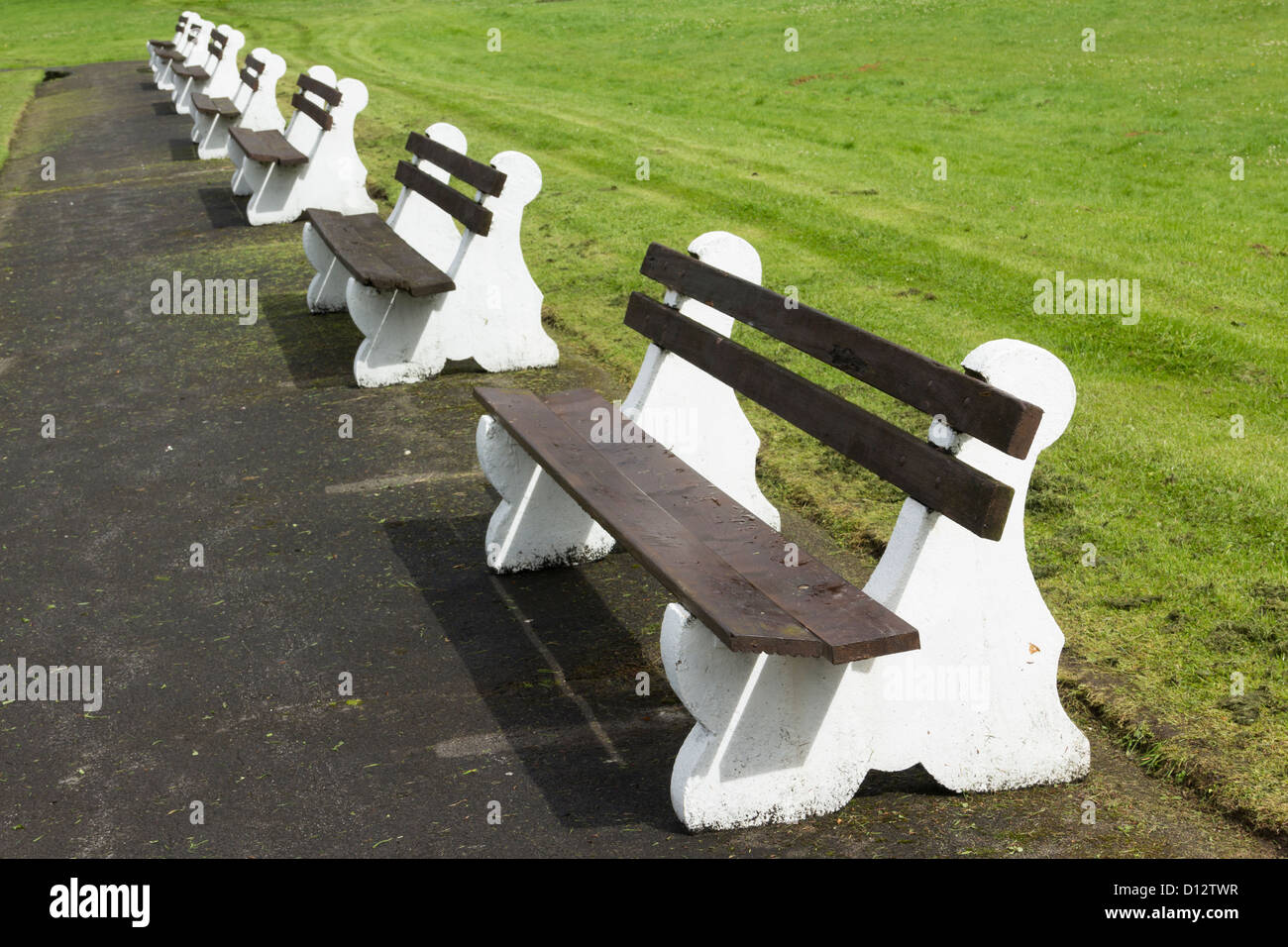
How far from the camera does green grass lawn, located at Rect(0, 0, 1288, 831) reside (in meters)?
4.78

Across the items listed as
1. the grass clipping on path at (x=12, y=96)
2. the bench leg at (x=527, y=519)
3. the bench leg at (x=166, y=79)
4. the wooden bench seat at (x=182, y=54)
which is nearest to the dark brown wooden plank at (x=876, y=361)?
the bench leg at (x=527, y=519)

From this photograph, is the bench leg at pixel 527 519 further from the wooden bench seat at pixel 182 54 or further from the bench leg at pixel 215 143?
the wooden bench seat at pixel 182 54

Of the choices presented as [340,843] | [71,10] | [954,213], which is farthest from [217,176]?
[71,10]

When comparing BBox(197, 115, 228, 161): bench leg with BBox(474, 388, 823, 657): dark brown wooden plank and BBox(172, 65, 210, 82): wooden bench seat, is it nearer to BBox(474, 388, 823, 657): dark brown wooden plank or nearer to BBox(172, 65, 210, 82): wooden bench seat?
BBox(172, 65, 210, 82): wooden bench seat

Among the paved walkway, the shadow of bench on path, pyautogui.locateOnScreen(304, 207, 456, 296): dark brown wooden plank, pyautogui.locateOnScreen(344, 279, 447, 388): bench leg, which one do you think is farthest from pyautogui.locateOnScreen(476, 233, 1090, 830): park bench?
pyautogui.locateOnScreen(344, 279, 447, 388): bench leg

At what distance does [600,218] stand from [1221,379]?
5629 mm

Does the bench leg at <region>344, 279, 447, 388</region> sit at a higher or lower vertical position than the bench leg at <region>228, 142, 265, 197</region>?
lower

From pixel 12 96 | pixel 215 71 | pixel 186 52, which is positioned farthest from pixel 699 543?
pixel 12 96

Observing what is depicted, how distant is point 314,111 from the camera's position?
1116cm

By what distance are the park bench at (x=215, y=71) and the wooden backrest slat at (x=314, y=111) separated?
5.60 m

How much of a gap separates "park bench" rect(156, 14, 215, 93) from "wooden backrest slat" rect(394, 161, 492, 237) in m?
12.3

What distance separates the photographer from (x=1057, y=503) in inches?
219

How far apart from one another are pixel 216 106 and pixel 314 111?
4.43 metres

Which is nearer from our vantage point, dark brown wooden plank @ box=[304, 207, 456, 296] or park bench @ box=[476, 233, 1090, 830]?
park bench @ box=[476, 233, 1090, 830]
